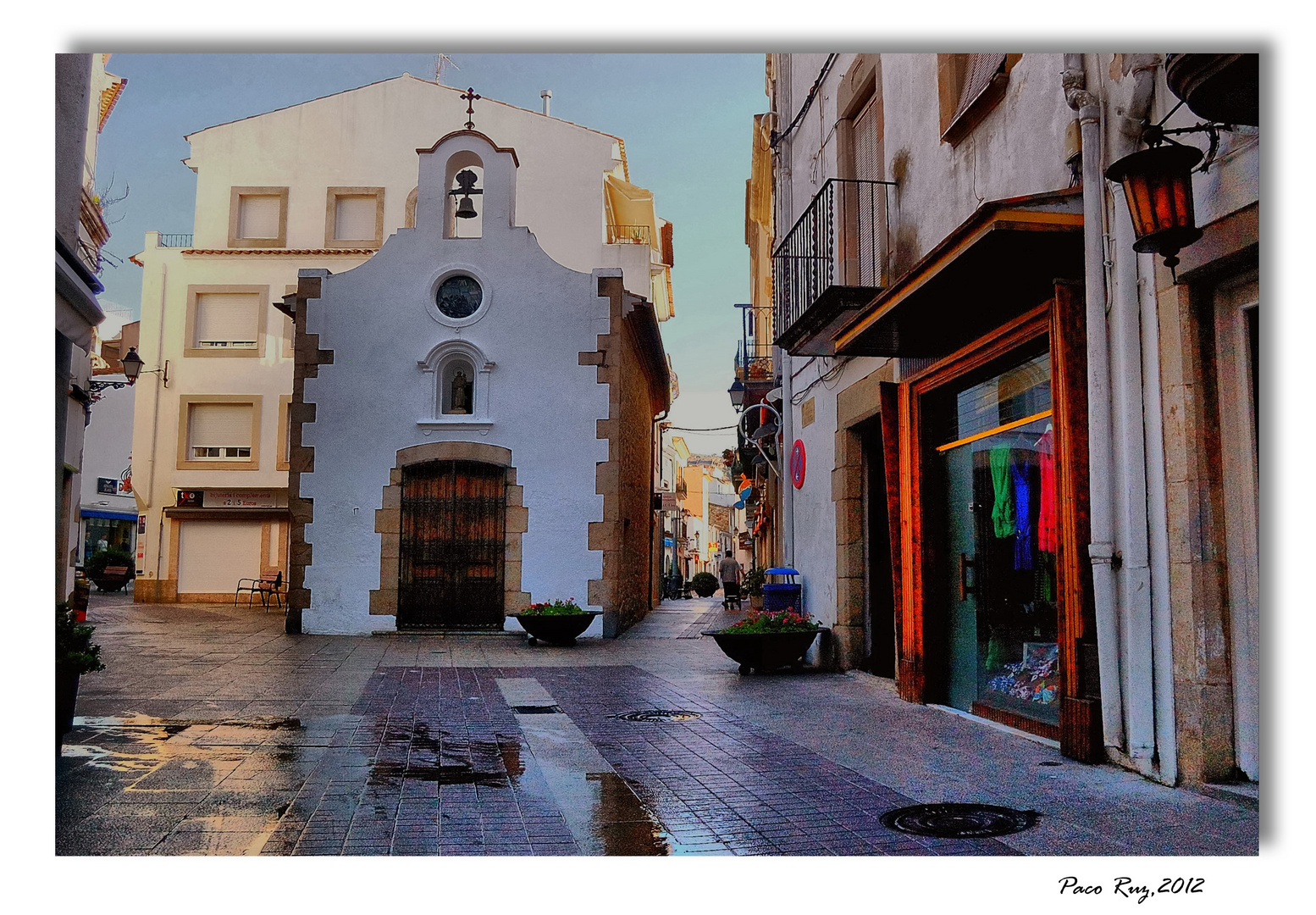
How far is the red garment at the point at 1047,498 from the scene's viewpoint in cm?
646

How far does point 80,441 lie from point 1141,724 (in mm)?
9381

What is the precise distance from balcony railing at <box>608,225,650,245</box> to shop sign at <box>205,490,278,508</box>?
401 inches

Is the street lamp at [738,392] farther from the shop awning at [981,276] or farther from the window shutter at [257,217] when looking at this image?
the window shutter at [257,217]

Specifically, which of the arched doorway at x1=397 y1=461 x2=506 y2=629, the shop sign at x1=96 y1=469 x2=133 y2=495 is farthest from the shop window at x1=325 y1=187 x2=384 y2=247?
the shop sign at x1=96 y1=469 x2=133 y2=495

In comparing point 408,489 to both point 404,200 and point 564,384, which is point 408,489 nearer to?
point 564,384

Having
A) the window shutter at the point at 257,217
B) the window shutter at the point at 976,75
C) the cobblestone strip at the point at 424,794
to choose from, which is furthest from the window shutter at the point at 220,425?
the window shutter at the point at 976,75

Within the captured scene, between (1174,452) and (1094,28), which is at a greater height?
(1094,28)

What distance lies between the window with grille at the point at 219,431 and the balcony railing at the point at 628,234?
31.2 ft

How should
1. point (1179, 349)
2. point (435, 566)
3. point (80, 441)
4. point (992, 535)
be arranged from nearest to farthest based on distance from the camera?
1. point (1179, 349)
2. point (992, 535)
3. point (80, 441)
4. point (435, 566)

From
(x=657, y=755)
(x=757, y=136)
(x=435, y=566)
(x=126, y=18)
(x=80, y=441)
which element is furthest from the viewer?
(x=757, y=136)

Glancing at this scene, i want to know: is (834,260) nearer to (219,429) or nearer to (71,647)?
(71,647)

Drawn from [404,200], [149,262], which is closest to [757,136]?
[404,200]

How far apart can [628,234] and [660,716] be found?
69.0ft

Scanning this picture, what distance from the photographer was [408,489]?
16.1 metres
